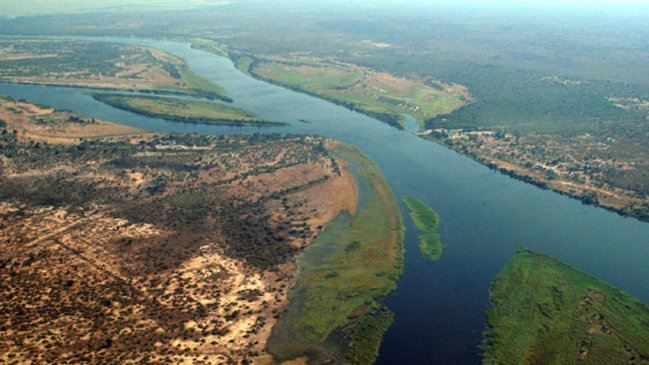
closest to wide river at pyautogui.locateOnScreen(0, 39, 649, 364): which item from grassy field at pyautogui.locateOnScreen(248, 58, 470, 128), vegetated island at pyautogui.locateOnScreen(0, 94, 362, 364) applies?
A: vegetated island at pyautogui.locateOnScreen(0, 94, 362, 364)

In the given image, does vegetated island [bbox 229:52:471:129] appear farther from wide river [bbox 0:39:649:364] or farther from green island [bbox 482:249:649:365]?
green island [bbox 482:249:649:365]

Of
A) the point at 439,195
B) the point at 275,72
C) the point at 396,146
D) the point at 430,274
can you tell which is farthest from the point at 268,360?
the point at 275,72

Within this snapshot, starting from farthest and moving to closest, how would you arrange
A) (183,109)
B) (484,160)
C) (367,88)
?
(367,88) → (183,109) → (484,160)

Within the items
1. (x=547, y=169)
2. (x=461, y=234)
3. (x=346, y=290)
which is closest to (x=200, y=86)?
(x=547, y=169)

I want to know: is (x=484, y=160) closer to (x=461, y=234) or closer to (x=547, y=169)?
(x=547, y=169)

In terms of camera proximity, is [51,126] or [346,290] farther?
[51,126]

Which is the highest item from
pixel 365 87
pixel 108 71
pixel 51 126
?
pixel 108 71

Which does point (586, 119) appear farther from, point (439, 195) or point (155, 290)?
point (155, 290)
